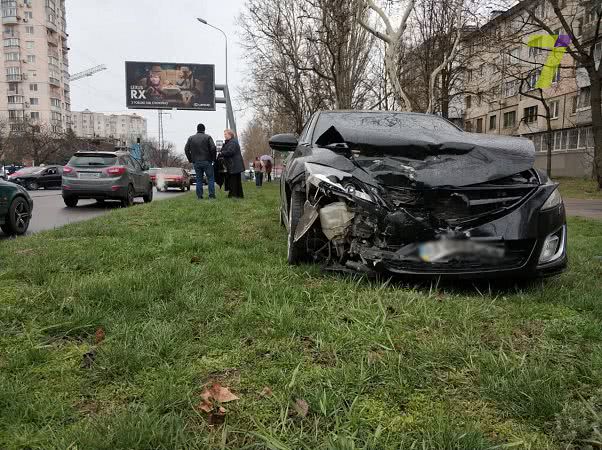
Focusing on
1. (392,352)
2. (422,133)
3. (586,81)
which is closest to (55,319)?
(392,352)

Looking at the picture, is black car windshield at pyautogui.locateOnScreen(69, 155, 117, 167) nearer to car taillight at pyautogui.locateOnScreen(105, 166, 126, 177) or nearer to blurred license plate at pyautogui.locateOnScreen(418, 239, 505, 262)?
car taillight at pyautogui.locateOnScreen(105, 166, 126, 177)

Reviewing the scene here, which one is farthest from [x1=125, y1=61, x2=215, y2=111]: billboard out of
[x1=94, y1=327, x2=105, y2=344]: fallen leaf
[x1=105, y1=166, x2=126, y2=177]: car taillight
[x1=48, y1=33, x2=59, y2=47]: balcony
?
[x1=48, y1=33, x2=59, y2=47]: balcony

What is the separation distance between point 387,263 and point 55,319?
2065mm

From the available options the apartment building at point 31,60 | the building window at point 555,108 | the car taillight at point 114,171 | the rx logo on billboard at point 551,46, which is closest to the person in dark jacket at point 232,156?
the car taillight at point 114,171

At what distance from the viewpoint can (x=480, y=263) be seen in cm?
294

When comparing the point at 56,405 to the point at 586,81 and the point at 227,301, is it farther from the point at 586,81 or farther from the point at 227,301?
the point at 586,81

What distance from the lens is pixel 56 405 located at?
68.7 inches

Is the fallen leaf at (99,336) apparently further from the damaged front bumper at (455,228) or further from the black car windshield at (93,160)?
the black car windshield at (93,160)

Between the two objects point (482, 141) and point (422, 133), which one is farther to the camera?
point (422, 133)

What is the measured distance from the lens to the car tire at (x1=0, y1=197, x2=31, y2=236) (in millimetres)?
7216

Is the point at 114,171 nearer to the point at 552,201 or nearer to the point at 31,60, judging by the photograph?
the point at 552,201

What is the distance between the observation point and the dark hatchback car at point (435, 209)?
2947 mm

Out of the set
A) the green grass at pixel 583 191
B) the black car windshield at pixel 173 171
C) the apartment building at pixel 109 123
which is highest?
the apartment building at pixel 109 123

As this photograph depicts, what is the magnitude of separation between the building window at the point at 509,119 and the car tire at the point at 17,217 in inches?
1826
